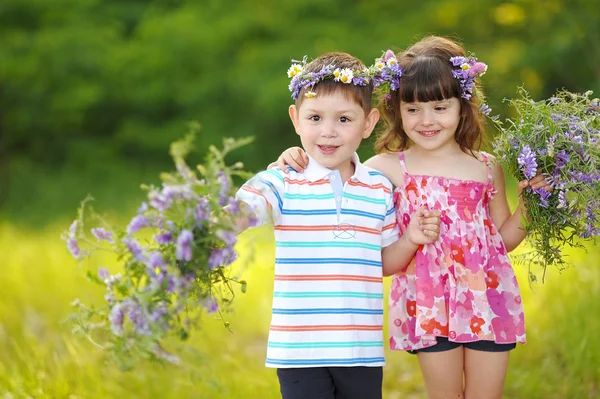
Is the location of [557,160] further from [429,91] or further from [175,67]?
[175,67]

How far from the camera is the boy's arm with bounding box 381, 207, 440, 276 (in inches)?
112

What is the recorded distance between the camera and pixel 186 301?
84.7 inches

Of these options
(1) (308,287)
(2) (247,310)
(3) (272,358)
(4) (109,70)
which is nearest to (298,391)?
(3) (272,358)

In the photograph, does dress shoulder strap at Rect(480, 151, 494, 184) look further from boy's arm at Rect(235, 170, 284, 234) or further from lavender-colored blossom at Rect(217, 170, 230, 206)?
lavender-colored blossom at Rect(217, 170, 230, 206)

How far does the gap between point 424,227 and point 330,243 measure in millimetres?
340

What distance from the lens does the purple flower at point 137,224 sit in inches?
84.4

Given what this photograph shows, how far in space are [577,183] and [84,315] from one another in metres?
1.57

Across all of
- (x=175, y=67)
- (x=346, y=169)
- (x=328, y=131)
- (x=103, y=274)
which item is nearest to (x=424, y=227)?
(x=346, y=169)

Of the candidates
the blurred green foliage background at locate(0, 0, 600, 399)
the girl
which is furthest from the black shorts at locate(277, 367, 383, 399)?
the blurred green foliage background at locate(0, 0, 600, 399)

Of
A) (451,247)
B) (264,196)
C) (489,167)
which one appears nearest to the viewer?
(264,196)

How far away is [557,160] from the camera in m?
2.74

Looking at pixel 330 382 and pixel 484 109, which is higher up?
pixel 484 109

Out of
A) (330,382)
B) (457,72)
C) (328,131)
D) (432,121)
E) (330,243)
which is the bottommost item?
(330,382)

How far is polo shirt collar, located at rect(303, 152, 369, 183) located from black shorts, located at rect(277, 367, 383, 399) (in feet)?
2.09
